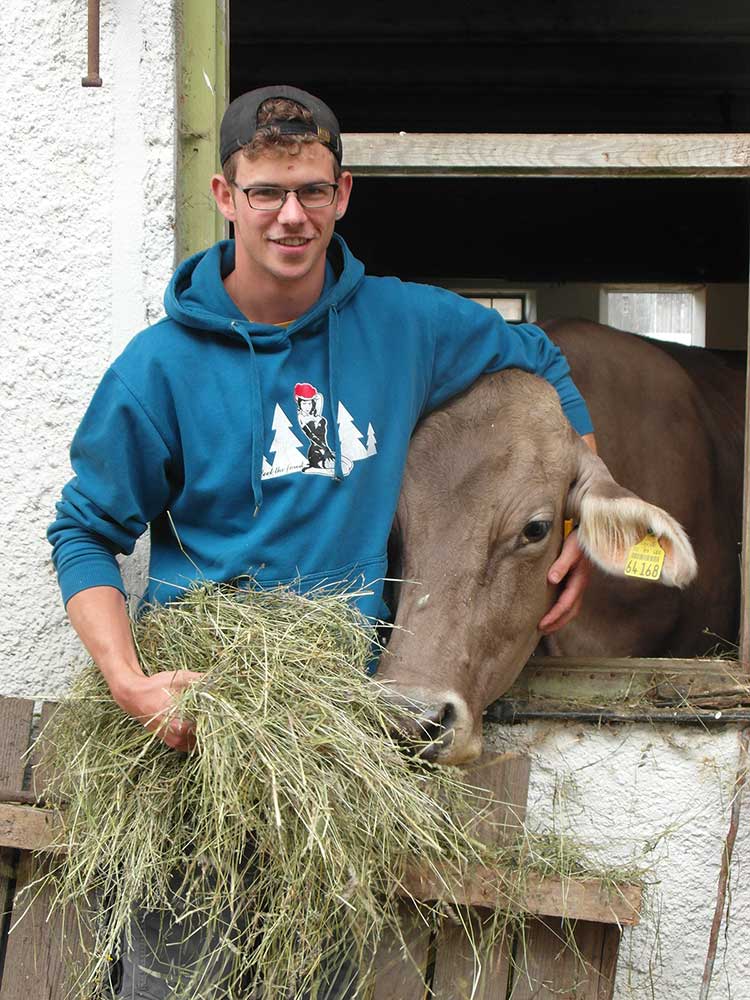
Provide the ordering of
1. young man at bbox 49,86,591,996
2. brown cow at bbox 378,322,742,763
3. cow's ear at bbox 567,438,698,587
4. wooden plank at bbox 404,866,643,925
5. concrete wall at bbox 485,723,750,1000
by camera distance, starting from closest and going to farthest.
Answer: wooden plank at bbox 404,866,643,925, young man at bbox 49,86,591,996, brown cow at bbox 378,322,742,763, cow's ear at bbox 567,438,698,587, concrete wall at bbox 485,723,750,1000

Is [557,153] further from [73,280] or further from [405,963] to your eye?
[405,963]

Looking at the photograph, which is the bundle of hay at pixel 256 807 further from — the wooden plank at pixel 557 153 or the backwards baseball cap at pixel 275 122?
the wooden plank at pixel 557 153

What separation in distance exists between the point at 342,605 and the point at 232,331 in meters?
0.61

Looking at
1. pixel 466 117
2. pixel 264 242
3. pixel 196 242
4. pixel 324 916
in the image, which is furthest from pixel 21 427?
pixel 466 117

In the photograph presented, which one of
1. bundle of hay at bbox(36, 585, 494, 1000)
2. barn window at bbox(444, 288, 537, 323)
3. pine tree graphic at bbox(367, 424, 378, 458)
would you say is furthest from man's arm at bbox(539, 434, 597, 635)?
barn window at bbox(444, 288, 537, 323)

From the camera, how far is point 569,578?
336cm

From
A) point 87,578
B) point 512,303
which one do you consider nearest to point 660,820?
point 87,578

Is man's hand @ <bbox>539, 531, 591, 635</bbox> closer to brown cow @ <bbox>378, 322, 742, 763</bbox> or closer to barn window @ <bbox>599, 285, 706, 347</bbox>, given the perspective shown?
brown cow @ <bbox>378, 322, 742, 763</bbox>

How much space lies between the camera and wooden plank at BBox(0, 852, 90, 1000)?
2.75 meters

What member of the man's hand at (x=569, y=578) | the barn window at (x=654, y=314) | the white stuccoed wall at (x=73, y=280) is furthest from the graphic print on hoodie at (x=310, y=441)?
the barn window at (x=654, y=314)

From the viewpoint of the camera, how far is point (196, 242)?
3215 millimetres

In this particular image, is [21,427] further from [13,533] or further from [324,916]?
[324,916]

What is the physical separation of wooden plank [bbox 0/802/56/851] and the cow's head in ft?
2.58

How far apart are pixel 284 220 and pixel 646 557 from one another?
Result: 1.18m
